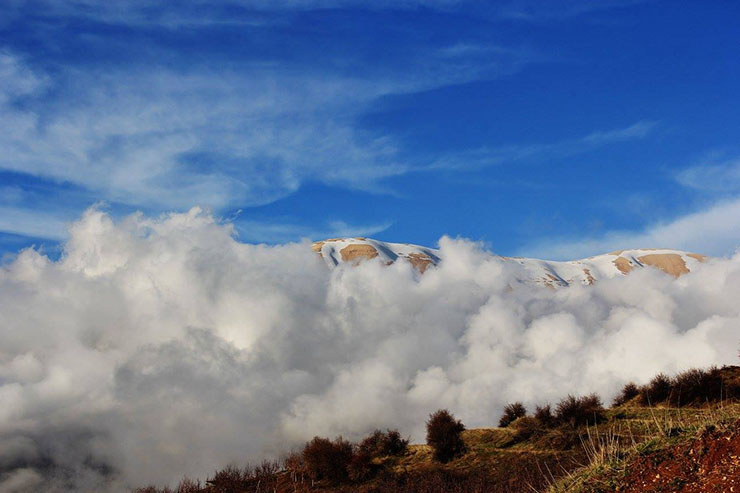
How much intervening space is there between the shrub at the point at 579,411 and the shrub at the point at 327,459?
55.5ft

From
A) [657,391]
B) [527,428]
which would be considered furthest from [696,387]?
[527,428]

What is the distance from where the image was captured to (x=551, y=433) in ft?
136

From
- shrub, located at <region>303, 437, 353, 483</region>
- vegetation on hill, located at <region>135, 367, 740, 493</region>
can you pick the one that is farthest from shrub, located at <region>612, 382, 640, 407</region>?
shrub, located at <region>303, 437, 353, 483</region>

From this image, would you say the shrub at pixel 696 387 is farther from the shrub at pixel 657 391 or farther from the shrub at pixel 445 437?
the shrub at pixel 445 437

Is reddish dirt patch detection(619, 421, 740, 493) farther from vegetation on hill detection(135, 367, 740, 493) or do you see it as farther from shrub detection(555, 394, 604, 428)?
shrub detection(555, 394, 604, 428)

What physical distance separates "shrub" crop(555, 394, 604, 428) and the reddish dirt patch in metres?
29.4

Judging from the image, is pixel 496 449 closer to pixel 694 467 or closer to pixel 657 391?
pixel 657 391

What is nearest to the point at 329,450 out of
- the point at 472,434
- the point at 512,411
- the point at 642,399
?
the point at 472,434

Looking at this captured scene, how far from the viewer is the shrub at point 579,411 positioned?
41688 millimetres

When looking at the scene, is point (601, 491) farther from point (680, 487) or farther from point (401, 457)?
point (401, 457)

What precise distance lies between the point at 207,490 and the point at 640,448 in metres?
48.5

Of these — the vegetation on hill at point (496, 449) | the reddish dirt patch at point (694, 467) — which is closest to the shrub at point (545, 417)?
the vegetation on hill at point (496, 449)

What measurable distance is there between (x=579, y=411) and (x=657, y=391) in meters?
6.14

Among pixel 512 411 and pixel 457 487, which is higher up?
pixel 512 411
